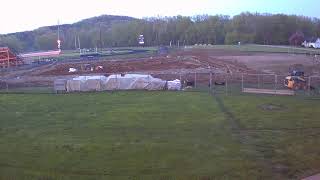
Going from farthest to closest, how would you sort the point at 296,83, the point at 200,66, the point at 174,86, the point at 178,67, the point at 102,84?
the point at 178,67 < the point at 200,66 < the point at 102,84 < the point at 174,86 < the point at 296,83

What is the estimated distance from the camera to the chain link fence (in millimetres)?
37009

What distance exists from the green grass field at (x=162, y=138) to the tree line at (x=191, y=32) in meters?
80.5

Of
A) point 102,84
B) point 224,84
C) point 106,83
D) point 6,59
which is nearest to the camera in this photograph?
point 102,84

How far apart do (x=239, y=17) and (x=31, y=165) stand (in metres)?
120

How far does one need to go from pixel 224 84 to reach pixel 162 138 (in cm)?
2135

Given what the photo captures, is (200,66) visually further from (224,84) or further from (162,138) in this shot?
(162,138)

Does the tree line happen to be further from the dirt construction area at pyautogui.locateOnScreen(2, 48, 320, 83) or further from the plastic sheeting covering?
the plastic sheeting covering

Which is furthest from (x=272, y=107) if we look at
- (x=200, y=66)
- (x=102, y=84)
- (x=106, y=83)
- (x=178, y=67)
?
(x=178, y=67)

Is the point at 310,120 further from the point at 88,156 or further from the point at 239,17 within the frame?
the point at 239,17

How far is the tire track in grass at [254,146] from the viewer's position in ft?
53.8

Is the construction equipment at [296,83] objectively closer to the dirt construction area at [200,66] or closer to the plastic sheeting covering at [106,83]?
the plastic sheeting covering at [106,83]

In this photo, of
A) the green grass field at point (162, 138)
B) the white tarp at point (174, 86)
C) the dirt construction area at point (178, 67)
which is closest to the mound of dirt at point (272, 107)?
the green grass field at point (162, 138)

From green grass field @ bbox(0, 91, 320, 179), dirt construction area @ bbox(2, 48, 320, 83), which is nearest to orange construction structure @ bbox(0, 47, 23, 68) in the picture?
dirt construction area @ bbox(2, 48, 320, 83)

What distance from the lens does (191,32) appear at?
12912 centimetres
